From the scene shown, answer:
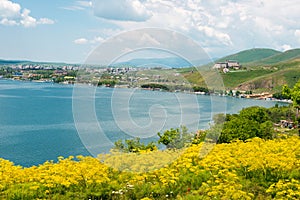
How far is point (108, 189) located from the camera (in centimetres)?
685

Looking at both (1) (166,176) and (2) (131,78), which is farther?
(2) (131,78)

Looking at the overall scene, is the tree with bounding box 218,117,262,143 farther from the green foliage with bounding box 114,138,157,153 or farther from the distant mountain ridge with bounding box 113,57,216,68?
the distant mountain ridge with bounding box 113,57,216,68

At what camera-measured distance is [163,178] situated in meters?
7.14

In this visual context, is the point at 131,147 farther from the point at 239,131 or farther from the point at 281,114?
the point at 281,114

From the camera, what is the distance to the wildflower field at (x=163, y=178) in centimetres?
656

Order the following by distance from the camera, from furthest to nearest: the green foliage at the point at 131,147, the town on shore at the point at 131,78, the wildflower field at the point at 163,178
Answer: the green foliage at the point at 131,147 → the town on shore at the point at 131,78 → the wildflower field at the point at 163,178

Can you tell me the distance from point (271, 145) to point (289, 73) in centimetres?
11904

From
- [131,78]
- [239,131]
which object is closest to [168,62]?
[131,78]

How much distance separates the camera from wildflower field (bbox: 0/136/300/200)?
6.56 metres

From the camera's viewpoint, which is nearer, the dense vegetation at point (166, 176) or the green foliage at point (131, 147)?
the dense vegetation at point (166, 176)

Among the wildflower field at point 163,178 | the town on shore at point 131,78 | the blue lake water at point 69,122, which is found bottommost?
the blue lake water at point 69,122

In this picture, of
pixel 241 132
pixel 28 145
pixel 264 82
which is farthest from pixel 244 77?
pixel 241 132

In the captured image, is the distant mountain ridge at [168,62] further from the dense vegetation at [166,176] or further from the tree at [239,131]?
the tree at [239,131]

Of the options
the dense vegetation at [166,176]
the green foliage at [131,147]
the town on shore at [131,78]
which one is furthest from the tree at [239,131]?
the dense vegetation at [166,176]
